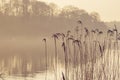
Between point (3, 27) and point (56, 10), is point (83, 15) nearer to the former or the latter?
point (56, 10)

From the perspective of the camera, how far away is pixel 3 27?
3083cm

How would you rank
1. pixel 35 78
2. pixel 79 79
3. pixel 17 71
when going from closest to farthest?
pixel 79 79 → pixel 35 78 → pixel 17 71

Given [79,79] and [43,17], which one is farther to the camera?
[43,17]

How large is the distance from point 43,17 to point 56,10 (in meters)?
3.01

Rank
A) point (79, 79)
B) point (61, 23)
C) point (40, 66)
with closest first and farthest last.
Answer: point (79, 79) → point (40, 66) → point (61, 23)

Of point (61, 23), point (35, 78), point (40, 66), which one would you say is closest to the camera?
point (35, 78)

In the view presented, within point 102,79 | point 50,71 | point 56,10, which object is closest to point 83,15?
point 56,10

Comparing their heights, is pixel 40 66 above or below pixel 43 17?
below

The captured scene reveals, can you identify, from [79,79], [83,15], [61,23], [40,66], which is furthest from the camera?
[61,23]

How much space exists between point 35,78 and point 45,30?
21836 millimetres

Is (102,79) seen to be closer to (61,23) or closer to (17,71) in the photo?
(17,71)

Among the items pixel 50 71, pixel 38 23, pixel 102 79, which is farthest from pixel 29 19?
pixel 102 79

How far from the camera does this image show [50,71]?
33.8 ft

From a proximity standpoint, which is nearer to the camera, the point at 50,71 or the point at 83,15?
the point at 50,71
